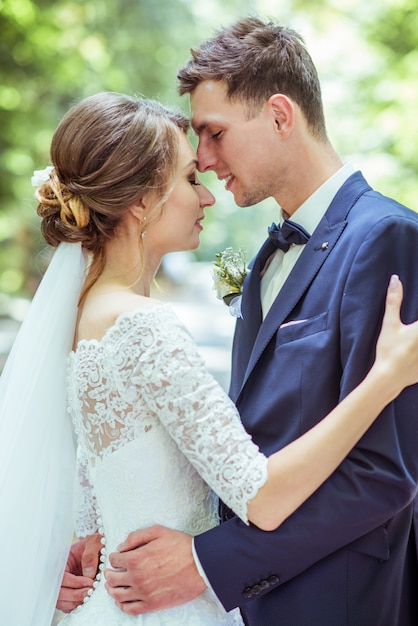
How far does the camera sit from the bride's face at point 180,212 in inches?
73.5

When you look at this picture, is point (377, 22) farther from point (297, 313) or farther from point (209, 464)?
point (209, 464)

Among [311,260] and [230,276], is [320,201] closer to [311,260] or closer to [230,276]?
[311,260]

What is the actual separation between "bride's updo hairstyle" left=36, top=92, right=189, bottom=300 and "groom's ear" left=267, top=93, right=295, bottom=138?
32cm

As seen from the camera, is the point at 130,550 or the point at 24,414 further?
the point at 24,414

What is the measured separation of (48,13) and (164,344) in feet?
14.1

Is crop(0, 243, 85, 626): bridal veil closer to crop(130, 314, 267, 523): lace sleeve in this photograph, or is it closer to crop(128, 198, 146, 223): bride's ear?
crop(128, 198, 146, 223): bride's ear

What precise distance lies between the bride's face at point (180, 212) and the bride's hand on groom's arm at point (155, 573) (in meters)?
0.68

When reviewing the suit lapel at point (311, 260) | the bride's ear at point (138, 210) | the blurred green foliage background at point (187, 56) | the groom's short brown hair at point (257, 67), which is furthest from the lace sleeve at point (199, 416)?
the blurred green foliage background at point (187, 56)

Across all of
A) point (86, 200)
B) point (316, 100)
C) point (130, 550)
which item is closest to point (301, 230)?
point (316, 100)

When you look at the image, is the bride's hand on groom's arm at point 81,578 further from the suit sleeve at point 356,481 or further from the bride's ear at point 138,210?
the bride's ear at point 138,210

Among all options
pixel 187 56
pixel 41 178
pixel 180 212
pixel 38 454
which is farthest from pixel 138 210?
pixel 187 56

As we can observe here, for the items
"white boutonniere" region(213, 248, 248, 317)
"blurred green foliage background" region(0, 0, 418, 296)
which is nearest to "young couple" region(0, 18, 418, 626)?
"white boutonniere" region(213, 248, 248, 317)

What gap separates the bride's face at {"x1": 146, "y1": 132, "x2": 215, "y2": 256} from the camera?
1867mm

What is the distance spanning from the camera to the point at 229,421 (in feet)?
5.03
